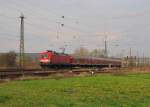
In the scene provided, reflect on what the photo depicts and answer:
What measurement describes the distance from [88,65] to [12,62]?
52.8ft

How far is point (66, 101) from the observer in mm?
13625

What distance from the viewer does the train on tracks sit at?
58469mm

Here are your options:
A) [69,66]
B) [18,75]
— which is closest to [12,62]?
[69,66]

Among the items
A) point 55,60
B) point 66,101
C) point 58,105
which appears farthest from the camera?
point 55,60

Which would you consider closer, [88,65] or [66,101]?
[66,101]

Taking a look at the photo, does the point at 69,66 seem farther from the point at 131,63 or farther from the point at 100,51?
the point at 100,51

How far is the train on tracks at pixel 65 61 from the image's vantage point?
2302 inches

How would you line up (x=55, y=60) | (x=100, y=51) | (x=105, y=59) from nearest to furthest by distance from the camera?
(x=55, y=60) < (x=105, y=59) < (x=100, y=51)

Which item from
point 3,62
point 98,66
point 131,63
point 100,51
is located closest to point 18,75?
point 3,62

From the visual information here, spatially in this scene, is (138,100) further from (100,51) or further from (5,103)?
(100,51)

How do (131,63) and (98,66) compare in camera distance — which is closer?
(98,66)

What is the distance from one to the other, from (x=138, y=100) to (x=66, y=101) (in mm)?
3264

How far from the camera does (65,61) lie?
203 feet

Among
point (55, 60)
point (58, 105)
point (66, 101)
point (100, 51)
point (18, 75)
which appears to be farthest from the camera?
point (100, 51)
